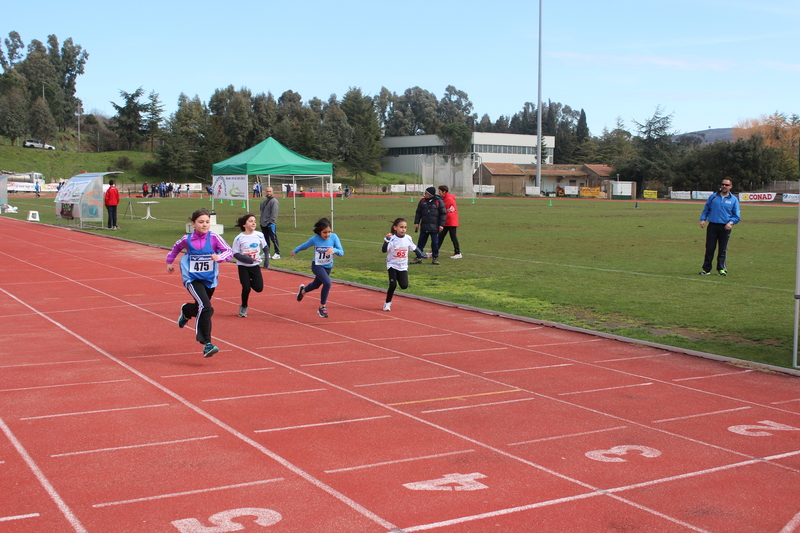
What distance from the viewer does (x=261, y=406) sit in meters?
6.64

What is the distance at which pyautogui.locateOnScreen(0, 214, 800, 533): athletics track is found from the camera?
4.43m

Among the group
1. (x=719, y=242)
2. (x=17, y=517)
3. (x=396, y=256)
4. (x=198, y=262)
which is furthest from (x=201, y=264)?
(x=719, y=242)

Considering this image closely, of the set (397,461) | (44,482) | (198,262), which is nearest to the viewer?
(44,482)

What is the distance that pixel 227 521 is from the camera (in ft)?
13.9

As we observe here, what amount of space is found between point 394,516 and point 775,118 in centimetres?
11090

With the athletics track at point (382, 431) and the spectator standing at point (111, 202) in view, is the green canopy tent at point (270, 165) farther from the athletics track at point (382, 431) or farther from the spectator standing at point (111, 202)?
the athletics track at point (382, 431)

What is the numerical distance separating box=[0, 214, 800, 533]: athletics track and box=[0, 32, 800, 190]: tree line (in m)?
78.2

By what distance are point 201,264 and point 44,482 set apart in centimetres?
407

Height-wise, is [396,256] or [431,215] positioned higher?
[431,215]

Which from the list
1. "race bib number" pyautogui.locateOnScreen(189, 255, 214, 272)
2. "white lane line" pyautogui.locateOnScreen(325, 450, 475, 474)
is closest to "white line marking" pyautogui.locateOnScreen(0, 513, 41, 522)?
"white lane line" pyautogui.locateOnScreen(325, 450, 475, 474)

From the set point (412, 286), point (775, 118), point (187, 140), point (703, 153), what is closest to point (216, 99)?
point (187, 140)

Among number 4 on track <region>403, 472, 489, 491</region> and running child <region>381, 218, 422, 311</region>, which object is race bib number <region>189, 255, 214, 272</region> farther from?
number 4 on track <region>403, 472, 489, 491</region>

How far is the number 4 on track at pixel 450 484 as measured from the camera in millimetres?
4801

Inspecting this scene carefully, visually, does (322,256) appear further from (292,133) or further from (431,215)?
(292,133)
